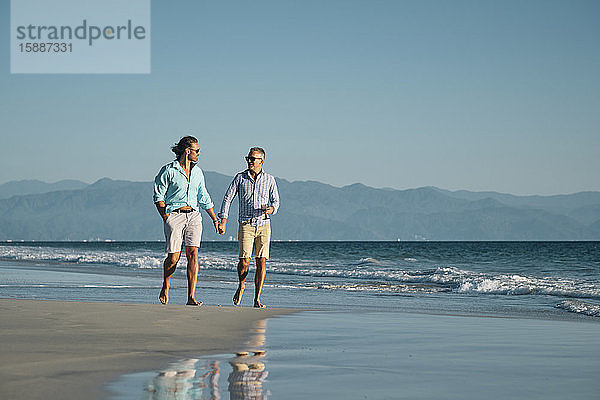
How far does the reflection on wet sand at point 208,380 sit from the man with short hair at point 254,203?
415cm

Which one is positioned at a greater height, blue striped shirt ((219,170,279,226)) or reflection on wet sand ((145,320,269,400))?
blue striped shirt ((219,170,279,226))

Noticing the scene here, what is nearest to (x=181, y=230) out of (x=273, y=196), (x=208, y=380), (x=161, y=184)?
(x=161, y=184)

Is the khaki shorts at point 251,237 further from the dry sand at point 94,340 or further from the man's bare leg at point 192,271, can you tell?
the dry sand at point 94,340

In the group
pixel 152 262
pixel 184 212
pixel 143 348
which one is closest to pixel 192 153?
pixel 184 212

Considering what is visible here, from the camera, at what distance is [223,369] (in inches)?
181

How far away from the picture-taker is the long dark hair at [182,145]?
8.91 metres

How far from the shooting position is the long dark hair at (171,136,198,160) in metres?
8.91

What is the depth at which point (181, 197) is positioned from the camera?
8828 mm

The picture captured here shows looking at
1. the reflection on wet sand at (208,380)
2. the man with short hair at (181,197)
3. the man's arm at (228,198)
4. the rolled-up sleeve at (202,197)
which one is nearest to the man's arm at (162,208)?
the man with short hair at (181,197)

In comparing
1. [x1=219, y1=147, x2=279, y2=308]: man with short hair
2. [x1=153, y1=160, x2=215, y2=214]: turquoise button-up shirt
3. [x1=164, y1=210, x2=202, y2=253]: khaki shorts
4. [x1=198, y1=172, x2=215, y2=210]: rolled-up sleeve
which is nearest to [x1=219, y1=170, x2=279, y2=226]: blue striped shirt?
[x1=219, y1=147, x2=279, y2=308]: man with short hair

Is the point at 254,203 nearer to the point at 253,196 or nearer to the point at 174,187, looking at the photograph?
the point at 253,196

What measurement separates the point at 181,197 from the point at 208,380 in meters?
4.80

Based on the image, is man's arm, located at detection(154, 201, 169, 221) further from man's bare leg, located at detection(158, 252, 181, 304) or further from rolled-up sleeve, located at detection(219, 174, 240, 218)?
rolled-up sleeve, located at detection(219, 174, 240, 218)

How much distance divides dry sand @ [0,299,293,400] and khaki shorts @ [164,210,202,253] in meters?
0.90
